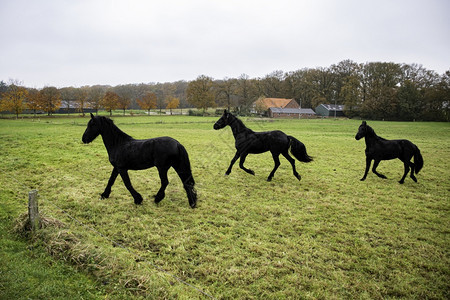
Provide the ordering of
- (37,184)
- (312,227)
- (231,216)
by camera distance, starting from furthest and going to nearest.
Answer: (37,184) → (231,216) → (312,227)

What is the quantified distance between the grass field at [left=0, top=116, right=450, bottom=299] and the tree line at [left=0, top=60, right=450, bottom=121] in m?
31.4

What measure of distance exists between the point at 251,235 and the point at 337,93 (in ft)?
264

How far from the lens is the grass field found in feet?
10.2

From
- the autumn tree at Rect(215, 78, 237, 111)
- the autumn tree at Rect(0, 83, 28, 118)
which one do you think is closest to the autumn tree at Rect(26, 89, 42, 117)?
the autumn tree at Rect(0, 83, 28, 118)

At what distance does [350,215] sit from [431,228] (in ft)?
4.95

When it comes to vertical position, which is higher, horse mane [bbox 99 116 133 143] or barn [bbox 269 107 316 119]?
barn [bbox 269 107 316 119]

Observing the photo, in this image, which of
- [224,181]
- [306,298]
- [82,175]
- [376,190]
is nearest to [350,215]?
[376,190]

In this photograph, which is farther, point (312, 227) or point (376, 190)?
point (376, 190)

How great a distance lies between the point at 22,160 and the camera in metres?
9.99

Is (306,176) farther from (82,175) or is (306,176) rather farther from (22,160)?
(22,160)

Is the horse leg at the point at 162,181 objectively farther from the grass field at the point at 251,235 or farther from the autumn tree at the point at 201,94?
the autumn tree at the point at 201,94

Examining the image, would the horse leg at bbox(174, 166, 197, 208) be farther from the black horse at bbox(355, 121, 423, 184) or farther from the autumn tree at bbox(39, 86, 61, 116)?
the autumn tree at bbox(39, 86, 61, 116)

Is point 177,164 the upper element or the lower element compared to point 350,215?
upper

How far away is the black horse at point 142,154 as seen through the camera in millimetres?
5371
